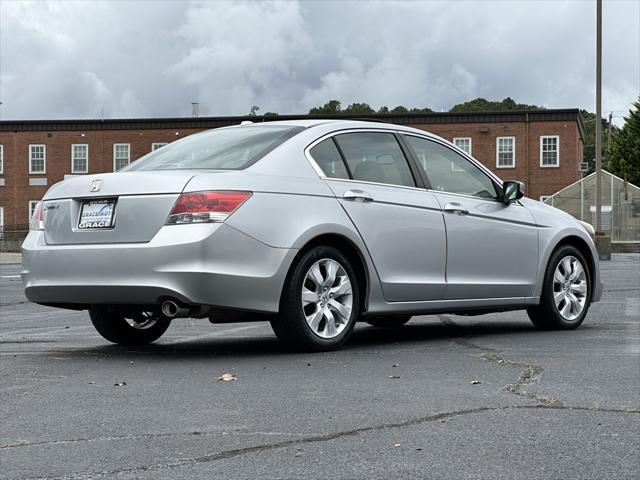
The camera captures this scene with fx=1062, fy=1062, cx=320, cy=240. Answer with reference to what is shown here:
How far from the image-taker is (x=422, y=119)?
56.8m

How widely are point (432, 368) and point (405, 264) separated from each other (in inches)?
58.3

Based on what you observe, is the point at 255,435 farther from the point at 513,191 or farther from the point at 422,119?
the point at 422,119

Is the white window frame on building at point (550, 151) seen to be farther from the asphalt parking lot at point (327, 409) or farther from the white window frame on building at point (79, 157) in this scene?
the asphalt parking lot at point (327, 409)

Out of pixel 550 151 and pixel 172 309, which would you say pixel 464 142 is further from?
pixel 172 309

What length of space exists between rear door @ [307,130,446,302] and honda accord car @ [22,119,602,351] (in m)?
0.01

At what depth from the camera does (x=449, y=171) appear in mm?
8625

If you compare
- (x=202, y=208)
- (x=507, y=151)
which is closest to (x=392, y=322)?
(x=202, y=208)

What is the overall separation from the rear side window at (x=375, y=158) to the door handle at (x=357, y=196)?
0.19 meters

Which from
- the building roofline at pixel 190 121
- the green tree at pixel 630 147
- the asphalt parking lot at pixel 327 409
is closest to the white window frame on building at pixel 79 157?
→ the building roofline at pixel 190 121

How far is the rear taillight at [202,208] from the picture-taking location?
6719 mm

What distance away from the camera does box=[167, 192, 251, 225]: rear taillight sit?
6.72 meters

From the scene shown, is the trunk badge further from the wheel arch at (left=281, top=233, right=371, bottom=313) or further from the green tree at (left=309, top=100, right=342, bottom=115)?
the green tree at (left=309, top=100, right=342, bottom=115)

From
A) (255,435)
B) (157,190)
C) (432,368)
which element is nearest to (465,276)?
(432,368)

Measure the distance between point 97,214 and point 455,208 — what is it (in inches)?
112
